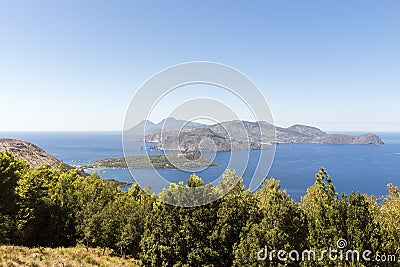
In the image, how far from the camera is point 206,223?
56.5 ft

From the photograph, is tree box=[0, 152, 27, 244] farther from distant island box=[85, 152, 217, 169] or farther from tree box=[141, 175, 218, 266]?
distant island box=[85, 152, 217, 169]

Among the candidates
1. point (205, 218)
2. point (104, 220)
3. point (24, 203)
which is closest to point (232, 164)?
point (205, 218)

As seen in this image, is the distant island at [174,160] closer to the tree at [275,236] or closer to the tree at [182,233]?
the tree at [182,233]

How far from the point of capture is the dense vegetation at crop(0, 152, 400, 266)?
13.3m

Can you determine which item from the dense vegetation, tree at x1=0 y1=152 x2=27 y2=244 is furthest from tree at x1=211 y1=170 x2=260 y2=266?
tree at x1=0 y1=152 x2=27 y2=244

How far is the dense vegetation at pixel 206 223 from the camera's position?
13312 millimetres

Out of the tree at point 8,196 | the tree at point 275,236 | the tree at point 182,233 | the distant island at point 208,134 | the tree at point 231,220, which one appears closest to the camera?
the distant island at point 208,134

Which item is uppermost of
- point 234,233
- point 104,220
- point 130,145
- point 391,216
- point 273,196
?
point 130,145

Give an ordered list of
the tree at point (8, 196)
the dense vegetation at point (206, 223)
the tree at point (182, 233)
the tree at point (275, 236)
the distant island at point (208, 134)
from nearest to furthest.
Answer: the distant island at point (208, 134)
the dense vegetation at point (206, 223)
the tree at point (275, 236)
the tree at point (182, 233)
the tree at point (8, 196)

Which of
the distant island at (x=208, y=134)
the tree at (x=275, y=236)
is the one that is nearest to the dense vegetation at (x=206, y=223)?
the tree at (x=275, y=236)

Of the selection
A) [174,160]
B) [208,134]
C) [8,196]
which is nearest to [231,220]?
[208,134]

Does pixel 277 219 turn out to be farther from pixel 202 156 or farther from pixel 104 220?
pixel 104 220

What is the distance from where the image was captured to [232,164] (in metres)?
9.30

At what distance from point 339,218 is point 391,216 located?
257 inches
